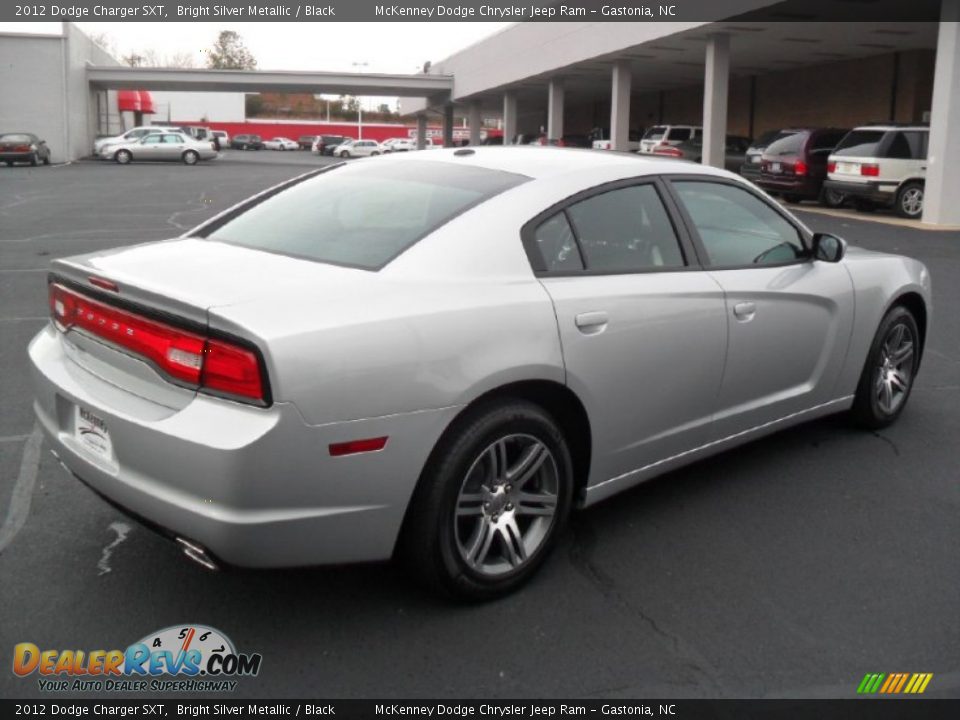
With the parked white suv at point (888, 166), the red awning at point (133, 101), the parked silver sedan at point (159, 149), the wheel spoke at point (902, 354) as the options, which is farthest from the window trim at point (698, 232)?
the red awning at point (133, 101)

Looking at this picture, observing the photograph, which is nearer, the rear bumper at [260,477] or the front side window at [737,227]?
the rear bumper at [260,477]

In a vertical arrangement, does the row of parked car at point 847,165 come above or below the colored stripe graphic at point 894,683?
above

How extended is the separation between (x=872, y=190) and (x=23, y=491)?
1798 cm

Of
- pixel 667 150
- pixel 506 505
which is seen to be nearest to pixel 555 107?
pixel 667 150

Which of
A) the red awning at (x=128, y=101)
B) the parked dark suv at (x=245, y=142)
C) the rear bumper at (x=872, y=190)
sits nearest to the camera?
the rear bumper at (x=872, y=190)

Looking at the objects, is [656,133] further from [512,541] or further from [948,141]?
[512,541]

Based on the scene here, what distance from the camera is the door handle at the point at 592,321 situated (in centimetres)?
363

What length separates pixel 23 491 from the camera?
4.39m

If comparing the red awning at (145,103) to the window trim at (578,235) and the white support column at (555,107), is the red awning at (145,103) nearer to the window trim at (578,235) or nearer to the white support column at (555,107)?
the white support column at (555,107)

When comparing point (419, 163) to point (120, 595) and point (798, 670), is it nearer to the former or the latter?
point (120, 595)

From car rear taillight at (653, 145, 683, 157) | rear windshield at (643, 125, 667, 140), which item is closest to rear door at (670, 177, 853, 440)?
car rear taillight at (653, 145, 683, 157)

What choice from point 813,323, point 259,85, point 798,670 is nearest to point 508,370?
point 798,670

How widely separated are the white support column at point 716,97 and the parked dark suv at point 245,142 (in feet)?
201

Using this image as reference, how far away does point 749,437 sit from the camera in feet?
15.0
